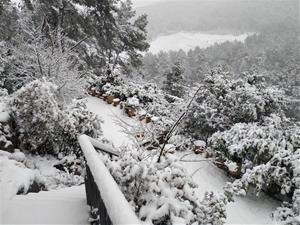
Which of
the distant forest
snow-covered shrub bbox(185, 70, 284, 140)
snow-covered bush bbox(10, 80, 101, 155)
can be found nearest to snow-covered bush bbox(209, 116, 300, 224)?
snow-covered shrub bbox(185, 70, 284, 140)

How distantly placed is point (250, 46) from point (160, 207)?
93587 mm

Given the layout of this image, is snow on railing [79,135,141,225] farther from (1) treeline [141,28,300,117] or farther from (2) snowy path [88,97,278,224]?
(1) treeline [141,28,300,117]

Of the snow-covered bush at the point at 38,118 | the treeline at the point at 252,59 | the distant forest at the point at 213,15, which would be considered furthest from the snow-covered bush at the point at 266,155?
the distant forest at the point at 213,15

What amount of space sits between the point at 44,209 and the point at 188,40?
11206 cm

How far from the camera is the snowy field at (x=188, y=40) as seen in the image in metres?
105

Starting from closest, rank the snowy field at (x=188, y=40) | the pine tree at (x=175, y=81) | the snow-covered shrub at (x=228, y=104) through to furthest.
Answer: the snow-covered shrub at (x=228, y=104), the pine tree at (x=175, y=81), the snowy field at (x=188, y=40)

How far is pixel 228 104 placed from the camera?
7.66 m

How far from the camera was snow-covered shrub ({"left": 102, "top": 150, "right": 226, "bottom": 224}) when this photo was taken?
2.46m

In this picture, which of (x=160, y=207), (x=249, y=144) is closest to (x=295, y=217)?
(x=249, y=144)

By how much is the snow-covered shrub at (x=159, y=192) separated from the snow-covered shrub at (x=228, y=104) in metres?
4.60

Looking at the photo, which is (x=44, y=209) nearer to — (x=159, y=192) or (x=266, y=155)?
(x=159, y=192)

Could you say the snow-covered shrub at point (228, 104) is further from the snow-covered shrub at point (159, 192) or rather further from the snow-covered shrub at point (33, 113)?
the snow-covered shrub at point (159, 192)

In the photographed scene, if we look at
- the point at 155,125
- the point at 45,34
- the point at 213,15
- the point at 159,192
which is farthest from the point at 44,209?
the point at 213,15

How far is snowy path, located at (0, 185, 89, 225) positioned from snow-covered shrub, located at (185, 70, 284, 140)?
472cm
